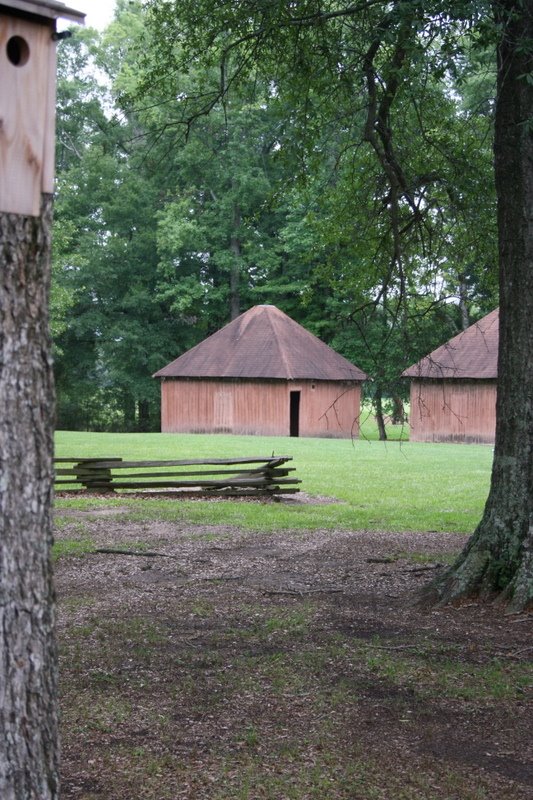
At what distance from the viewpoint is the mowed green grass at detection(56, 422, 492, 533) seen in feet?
49.5

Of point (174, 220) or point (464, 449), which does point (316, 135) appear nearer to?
point (464, 449)

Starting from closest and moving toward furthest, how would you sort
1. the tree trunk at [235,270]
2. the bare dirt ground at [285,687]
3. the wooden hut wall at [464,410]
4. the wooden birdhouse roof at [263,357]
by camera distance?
the bare dirt ground at [285,687]
the wooden hut wall at [464,410]
the wooden birdhouse roof at [263,357]
the tree trunk at [235,270]

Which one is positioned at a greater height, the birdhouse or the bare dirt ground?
the birdhouse

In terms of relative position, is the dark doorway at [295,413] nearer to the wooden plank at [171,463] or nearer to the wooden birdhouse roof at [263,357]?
the wooden birdhouse roof at [263,357]

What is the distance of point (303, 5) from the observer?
35.3ft

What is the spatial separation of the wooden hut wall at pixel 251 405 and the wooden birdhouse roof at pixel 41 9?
3964 cm

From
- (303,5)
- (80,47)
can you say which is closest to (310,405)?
(80,47)

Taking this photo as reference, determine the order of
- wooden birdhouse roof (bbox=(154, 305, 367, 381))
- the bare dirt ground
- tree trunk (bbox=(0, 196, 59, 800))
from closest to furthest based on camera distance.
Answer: tree trunk (bbox=(0, 196, 59, 800)) < the bare dirt ground < wooden birdhouse roof (bbox=(154, 305, 367, 381))

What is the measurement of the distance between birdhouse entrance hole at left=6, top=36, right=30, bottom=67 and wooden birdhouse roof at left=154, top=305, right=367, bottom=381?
3890 centimetres

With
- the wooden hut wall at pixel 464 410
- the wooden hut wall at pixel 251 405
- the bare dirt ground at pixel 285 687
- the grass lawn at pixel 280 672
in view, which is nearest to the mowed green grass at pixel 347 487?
the grass lawn at pixel 280 672

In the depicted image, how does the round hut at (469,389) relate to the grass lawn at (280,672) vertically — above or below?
above

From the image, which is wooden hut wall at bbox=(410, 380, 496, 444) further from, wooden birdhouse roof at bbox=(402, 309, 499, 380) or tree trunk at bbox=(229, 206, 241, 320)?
tree trunk at bbox=(229, 206, 241, 320)

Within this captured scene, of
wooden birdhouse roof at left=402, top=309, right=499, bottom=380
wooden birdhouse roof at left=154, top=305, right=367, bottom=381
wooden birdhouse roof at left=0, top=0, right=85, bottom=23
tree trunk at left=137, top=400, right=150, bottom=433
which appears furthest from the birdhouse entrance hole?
tree trunk at left=137, top=400, right=150, bottom=433

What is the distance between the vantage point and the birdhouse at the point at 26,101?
141 inches
